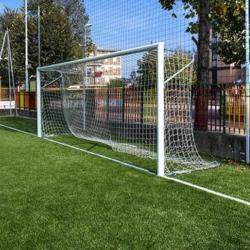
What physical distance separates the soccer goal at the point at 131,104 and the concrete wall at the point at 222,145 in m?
0.55

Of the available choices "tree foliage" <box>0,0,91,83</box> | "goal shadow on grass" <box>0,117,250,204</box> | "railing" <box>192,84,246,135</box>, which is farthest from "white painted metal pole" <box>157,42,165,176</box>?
"tree foliage" <box>0,0,91,83</box>

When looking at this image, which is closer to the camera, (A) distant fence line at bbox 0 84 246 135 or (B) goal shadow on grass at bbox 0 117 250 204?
(B) goal shadow on grass at bbox 0 117 250 204

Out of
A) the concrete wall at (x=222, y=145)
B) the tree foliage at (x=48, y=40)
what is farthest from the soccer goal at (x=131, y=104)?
the tree foliage at (x=48, y=40)

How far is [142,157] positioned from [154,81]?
158 cm

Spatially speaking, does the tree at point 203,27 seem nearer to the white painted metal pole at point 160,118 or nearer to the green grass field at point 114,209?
the green grass field at point 114,209

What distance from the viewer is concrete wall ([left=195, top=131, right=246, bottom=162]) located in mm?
10430

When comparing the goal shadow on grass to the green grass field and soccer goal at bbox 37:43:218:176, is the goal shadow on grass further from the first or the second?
soccer goal at bbox 37:43:218:176

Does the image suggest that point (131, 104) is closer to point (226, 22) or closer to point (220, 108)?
point (220, 108)

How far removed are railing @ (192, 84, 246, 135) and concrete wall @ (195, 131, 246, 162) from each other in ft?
0.62

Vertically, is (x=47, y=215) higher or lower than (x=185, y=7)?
lower

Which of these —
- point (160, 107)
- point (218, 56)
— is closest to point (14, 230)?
point (160, 107)

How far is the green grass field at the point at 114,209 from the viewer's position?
5.42 metres

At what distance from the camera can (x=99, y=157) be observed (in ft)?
36.4

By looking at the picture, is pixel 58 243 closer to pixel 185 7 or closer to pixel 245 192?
pixel 245 192
